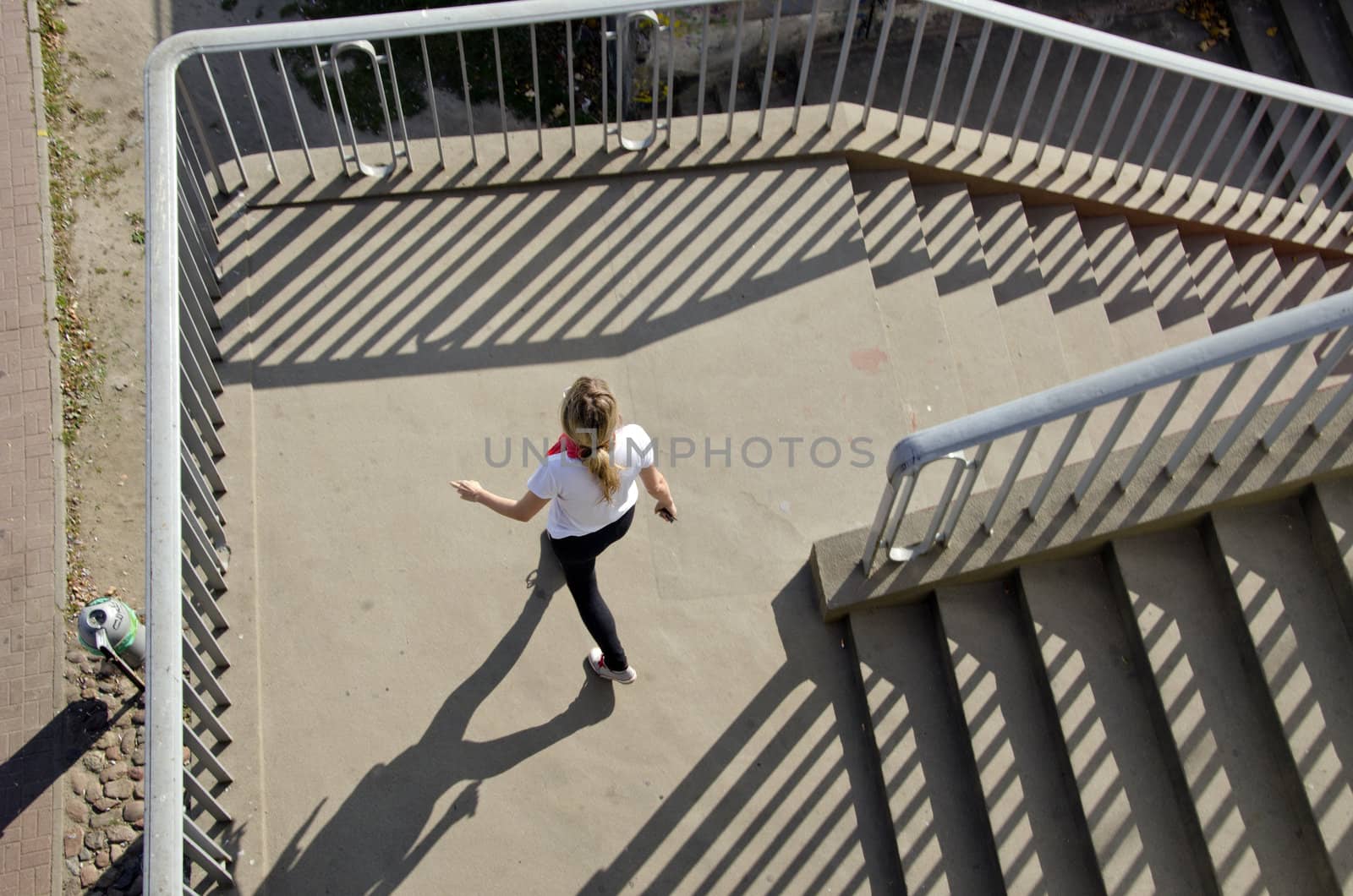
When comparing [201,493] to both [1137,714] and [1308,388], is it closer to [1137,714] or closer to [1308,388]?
[1137,714]

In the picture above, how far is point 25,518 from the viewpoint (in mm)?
5500

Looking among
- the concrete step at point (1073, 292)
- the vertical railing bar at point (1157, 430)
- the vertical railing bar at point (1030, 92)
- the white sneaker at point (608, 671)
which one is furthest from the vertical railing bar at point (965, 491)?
the vertical railing bar at point (1030, 92)

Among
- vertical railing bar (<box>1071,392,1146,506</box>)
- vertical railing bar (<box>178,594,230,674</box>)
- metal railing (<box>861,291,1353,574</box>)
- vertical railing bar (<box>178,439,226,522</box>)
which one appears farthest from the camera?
vertical railing bar (<box>178,439,226,522</box>)

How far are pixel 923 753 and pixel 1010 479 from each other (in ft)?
3.87

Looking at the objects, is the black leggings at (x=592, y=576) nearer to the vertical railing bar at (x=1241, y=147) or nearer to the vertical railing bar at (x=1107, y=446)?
the vertical railing bar at (x=1107, y=446)

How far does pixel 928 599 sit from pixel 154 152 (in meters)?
3.57

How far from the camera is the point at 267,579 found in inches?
180

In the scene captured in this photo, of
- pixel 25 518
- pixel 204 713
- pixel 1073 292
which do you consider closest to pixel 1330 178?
pixel 1073 292

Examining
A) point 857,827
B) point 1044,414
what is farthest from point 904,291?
point 857,827

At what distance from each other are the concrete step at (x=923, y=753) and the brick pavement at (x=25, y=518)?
3749 millimetres

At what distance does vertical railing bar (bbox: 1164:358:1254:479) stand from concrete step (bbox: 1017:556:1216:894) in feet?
1.76

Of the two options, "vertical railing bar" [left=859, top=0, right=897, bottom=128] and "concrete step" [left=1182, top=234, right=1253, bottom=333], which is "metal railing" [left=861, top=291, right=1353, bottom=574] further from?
"concrete step" [left=1182, top=234, right=1253, bottom=333]

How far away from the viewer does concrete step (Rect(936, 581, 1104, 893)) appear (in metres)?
4.02

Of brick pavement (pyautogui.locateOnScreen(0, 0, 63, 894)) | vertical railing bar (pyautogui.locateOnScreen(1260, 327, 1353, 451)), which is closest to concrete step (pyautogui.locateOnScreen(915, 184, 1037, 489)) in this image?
vertical railing bar (pyautogui.locateOnScreen(1260, 327, 1353, 451))
